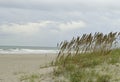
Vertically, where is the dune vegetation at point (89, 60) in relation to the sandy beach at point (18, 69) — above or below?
above

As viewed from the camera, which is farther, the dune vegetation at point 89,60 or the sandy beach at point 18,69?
the sandy beach at point 18,69

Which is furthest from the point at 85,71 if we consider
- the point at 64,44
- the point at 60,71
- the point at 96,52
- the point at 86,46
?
the point at 96,52

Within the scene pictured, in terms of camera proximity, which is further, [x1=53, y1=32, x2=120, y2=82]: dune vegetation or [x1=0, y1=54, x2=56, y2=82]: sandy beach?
[x1=0, y1=54, x2=56, y2=82]: sandy beach

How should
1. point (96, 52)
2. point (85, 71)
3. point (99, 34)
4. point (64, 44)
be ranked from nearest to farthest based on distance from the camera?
1. point (85, 71)
2. point (64, 44)
3. point (99, 34)
4. point (96, 52)

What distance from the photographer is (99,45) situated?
1145cm

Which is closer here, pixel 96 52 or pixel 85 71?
pixel 85 71

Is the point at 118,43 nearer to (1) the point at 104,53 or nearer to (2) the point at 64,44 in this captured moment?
(1) the point at 104,53

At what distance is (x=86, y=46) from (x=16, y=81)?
127 inches

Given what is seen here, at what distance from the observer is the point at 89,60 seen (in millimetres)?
10219

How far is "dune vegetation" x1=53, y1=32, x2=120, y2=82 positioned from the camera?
806 cm

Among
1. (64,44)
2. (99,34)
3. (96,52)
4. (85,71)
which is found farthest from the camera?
(96,52)

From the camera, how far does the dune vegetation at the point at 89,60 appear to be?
8.06m

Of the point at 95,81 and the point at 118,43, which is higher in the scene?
the point at 118,43

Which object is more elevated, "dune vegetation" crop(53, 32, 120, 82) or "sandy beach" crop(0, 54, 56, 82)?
"dune vegetation" crop(53, 32, 120, 82)
